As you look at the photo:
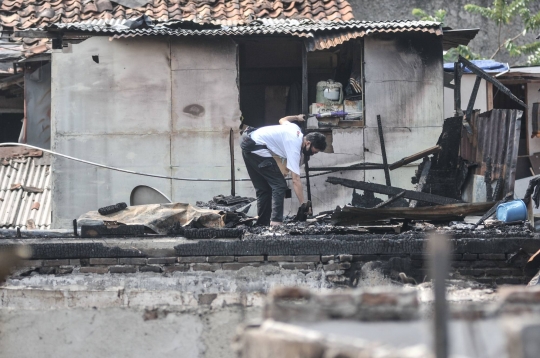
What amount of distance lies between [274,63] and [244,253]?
8163 millimetres

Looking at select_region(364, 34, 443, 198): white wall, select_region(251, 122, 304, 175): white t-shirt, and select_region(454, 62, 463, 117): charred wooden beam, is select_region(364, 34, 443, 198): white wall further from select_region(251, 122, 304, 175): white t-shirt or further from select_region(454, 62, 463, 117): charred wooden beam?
select_region(251, 122, 304, 175): white t-shirt

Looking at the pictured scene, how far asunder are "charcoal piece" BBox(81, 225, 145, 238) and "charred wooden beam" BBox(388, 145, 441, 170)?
178 inches

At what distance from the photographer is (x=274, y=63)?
13.8 metres

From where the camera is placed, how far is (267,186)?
26.6 feet

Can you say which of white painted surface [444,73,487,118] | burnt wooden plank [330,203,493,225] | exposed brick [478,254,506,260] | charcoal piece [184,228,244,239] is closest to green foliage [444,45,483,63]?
white painted surface [444,73,487,118]

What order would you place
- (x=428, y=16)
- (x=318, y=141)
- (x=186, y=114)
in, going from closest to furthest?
(x=318, y=141) → (x=186, y=114) → (x=428, y=16)

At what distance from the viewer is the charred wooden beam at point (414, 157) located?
995cm

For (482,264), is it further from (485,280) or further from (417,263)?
(417,263)

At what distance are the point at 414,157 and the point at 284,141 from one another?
3060 millimetres

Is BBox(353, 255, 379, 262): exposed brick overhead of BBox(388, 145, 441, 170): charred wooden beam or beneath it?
beneath

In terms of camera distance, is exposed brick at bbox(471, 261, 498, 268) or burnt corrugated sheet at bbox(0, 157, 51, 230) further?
burnt corrugated sheet at bbox(0, 157, 51, 230)

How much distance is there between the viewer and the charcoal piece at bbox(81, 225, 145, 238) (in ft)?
21.6

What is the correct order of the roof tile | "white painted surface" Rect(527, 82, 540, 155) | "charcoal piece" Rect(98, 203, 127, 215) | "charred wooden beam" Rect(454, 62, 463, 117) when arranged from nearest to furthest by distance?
1. "charcoal piece" Rect(98, 203, 127, 215)
2. "charred wooden beam" Rect(454, 62, 463, 117)
3. the roof tile
4. "white painted surface" Rect(527, 82, 540, 155)

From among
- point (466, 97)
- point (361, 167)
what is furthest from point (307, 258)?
point (466, 97)
